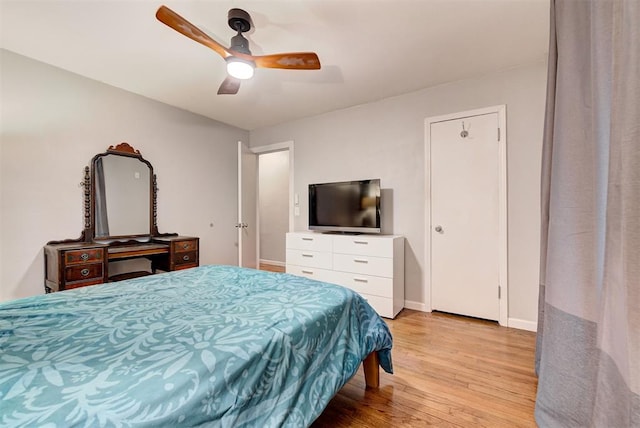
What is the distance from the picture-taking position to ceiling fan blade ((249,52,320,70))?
1.88m

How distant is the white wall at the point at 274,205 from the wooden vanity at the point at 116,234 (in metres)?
2.36

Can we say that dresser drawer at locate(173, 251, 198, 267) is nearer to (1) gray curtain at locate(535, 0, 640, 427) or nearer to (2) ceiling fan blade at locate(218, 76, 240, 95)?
(2) ceiling fan blade at locate(218, 76, 240, 95)

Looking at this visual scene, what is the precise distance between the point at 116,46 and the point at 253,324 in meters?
2.64

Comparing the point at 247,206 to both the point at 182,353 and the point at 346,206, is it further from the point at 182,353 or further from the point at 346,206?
the point at 182,353

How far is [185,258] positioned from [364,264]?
2151mm

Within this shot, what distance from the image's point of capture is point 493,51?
7.74 feet

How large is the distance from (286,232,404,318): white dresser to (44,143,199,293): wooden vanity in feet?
4.70

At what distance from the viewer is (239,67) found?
6.31 feet

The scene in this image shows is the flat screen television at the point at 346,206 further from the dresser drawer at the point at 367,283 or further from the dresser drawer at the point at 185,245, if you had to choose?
the dresser drawer at the point at 185,245

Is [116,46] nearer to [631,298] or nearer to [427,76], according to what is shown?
[427,76]

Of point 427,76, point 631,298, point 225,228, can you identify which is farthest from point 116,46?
point 631,298

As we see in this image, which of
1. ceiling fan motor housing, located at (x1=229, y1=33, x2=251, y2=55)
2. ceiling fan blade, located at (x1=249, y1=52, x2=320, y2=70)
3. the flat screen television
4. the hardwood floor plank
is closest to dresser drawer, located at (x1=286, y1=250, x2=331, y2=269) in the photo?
the flat screen television

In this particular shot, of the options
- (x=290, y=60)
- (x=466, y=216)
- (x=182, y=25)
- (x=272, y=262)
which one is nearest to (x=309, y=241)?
(x=466, y=216)

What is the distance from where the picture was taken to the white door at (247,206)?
3.58 meters
